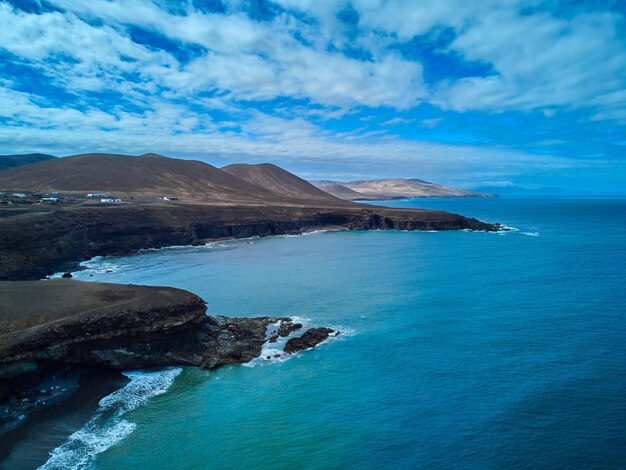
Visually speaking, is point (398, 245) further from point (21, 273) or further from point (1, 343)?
point (1, 343)

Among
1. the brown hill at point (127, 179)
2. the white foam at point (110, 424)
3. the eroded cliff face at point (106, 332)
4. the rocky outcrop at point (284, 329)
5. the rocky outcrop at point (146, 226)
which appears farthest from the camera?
the brown hill at point (127, 179)

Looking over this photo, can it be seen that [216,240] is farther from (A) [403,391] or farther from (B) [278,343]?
(A) [403,391]

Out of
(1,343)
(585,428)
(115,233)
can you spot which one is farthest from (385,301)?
(115,233)

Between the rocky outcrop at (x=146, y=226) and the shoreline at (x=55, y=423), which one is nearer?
the shoreline at (x=55, y=423)

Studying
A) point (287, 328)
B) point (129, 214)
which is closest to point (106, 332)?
point (287, 328)

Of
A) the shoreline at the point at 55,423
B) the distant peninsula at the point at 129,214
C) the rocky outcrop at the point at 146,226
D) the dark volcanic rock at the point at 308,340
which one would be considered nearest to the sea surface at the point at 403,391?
the shoreline at the point at 55,423

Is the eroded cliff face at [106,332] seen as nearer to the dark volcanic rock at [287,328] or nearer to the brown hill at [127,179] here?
the dark volcanic rock at [287,328]
